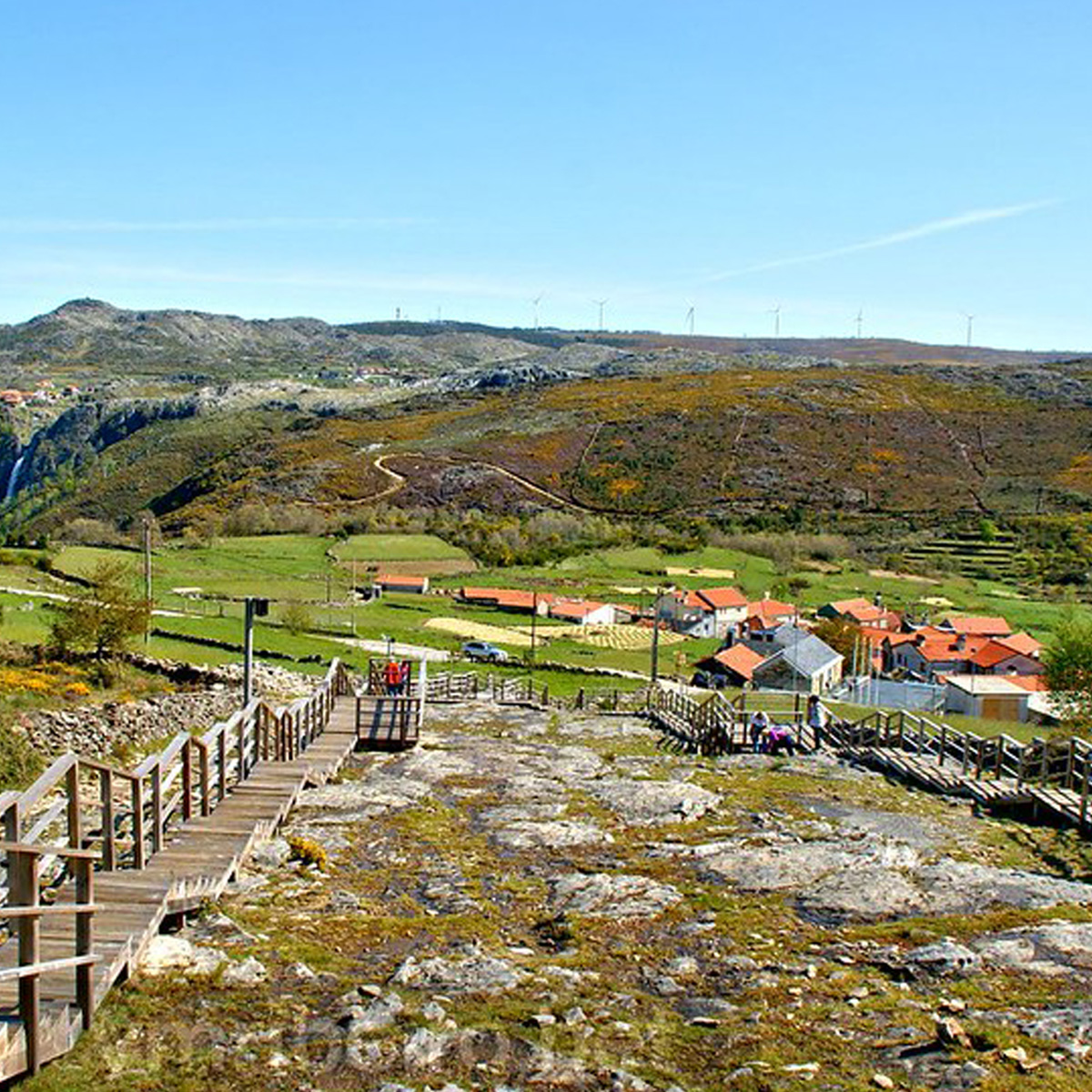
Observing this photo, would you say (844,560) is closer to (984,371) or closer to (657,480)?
(657,480)

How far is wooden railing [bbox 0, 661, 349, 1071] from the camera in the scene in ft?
22.5

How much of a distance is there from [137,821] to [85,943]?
9.00 feet

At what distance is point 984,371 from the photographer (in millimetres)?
179750

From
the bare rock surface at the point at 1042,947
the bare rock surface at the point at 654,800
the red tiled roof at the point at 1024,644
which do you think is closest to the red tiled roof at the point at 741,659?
the red tiled roof at the point at 1024,644

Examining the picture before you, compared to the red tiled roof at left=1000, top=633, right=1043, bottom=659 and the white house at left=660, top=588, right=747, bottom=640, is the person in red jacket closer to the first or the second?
the red tiled roof at left=1000, top=633, right=1043, bottom=659

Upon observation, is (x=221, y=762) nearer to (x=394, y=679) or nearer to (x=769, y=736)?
(x=394, y=679)

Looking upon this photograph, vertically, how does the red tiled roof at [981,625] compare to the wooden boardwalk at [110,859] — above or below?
below

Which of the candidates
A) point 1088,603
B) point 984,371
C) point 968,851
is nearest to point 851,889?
point 968,851

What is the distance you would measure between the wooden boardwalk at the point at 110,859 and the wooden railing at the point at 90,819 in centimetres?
1

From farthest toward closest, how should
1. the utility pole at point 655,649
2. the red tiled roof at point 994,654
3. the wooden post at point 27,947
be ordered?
the red tiled roof at point 994,654 → the utility pole at point 655,649 → the wooden post at point 27,947

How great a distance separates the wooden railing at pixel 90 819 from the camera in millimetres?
6848

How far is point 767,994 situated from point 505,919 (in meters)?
2.83

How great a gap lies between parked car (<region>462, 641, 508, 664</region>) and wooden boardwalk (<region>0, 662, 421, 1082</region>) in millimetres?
37076

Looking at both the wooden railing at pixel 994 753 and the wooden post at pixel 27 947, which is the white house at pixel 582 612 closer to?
the wooden railing at pixel 994 753
